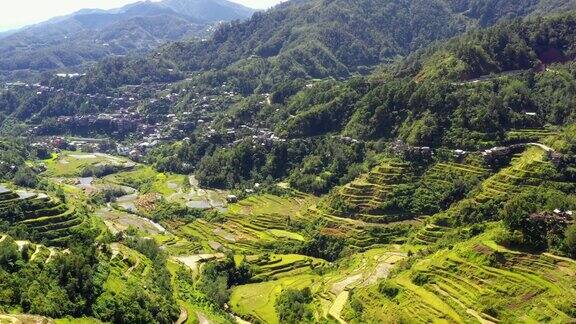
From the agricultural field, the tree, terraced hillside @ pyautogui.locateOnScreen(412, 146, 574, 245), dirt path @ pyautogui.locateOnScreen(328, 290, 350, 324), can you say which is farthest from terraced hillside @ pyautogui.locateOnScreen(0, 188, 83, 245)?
terraced hillside @ pyautogui.locateOnScreen(412, 146, 574, 245)

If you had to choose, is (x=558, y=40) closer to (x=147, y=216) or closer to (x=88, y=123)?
(x=147, y=216)

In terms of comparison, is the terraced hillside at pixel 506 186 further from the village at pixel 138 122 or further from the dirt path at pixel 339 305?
the village at pixel 138 122

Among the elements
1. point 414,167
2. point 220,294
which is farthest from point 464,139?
point 220,294

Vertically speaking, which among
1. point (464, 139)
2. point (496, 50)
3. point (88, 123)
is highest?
point (496, 50)

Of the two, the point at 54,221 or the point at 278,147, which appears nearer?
the point at 54,221

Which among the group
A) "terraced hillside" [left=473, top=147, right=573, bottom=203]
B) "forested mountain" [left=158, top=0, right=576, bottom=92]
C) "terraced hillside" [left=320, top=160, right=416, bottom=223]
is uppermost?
"forested mountain" [left=158, top=0, right=576, bottom=92]

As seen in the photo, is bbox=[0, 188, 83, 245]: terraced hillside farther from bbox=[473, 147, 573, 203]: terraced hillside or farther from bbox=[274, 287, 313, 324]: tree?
bbox=[473, 147, 573, 203]: terraced hillside

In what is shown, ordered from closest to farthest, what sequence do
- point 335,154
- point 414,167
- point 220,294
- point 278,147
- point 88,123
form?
1. point 220,294
2. point 414,167
3. point 335,154
4. point 278,147
5. point 88,123
